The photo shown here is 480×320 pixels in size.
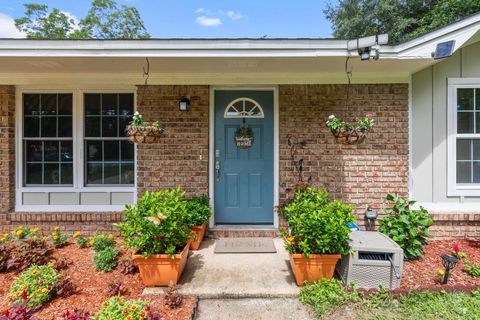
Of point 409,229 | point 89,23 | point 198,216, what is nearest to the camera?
point 409,229

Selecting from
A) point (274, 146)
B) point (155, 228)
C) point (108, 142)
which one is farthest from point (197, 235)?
point (108, 142)

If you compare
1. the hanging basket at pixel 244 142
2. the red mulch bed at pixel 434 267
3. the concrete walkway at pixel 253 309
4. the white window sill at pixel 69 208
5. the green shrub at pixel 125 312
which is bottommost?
the concrete walkway at pixel 253 309

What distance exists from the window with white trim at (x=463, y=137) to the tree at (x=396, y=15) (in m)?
9.44

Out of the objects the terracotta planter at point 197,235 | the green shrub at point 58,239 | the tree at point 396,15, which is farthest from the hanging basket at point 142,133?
the tree at point 396,15

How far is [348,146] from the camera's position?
4023mm

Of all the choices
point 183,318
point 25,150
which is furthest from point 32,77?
point 183,318

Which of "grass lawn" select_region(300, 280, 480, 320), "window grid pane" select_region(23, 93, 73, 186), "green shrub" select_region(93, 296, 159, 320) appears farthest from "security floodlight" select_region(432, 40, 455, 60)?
"window grid pane" select_region(23, 93, 73, 186)

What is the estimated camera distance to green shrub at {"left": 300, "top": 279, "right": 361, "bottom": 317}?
2459mm

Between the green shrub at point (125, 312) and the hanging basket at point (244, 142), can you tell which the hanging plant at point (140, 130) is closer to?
the hanging basket at point (244, 142)

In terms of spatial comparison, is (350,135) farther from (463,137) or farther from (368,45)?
(463,137)

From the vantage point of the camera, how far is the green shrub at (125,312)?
2.03m

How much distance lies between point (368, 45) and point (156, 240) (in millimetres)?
3113

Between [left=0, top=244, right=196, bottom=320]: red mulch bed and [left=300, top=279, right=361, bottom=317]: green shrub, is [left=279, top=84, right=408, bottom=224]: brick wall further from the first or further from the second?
[left=0, top=244, right=196, bottom=320]: red mulch bed

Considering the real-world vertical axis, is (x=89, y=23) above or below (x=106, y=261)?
above
